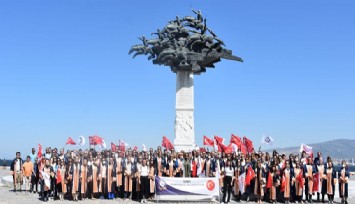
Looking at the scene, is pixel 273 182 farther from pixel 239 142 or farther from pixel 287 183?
pixel 239 142

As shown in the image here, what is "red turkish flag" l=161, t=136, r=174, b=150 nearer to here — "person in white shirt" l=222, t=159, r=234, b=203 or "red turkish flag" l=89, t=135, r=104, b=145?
"red turkish flag" l=89, t=135, r=104, b=145

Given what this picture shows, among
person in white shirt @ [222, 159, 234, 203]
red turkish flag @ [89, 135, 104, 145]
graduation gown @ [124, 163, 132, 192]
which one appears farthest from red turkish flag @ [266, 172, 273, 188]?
red turkish flag @ [89, 135, 104, 145]

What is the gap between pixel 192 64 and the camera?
25000mm

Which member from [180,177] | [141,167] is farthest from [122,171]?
[180,177]

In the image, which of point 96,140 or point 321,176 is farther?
point 96,140

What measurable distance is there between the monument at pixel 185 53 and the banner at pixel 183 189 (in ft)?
32.1

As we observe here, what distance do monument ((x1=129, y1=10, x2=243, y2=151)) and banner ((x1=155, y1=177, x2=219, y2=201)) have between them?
385 inches

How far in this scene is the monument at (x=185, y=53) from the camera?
→ 24953 mm

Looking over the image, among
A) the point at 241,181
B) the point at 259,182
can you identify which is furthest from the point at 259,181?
the point at 241,181

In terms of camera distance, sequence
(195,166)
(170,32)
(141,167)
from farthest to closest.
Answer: (170,32), (195,166), (141,167)

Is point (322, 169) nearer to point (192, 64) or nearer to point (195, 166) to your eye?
point (195, 166)

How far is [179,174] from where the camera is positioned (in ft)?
54.0

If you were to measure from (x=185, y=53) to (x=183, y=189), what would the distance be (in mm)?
11140

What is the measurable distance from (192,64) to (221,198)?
10329mm
